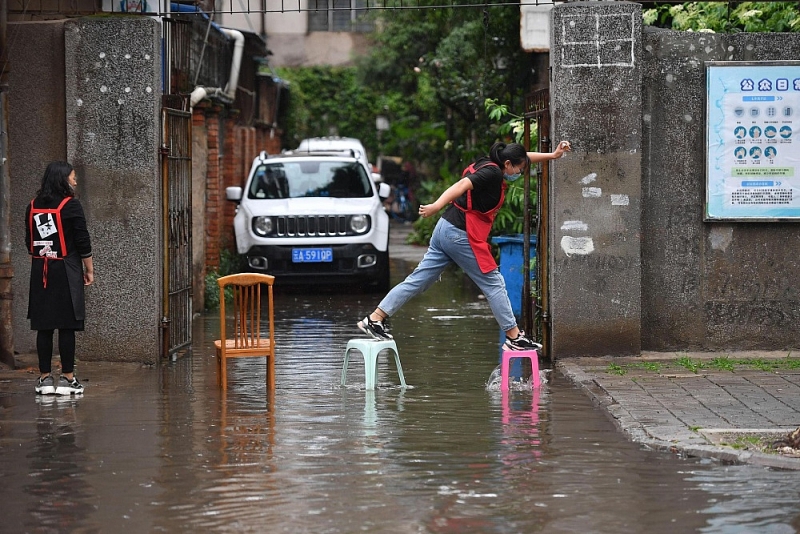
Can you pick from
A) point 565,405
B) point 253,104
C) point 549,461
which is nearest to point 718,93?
point 565,405

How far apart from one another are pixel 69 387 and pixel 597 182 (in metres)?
4.54

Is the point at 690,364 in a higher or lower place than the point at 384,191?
lower

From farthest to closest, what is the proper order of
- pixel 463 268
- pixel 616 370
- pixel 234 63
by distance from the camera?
1. pixel 234 63
2. pixel 616 370
3. pixel 463 268

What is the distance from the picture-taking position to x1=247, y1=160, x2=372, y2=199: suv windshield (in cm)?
1786

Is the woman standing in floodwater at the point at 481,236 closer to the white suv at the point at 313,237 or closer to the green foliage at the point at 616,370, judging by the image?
the green foliage at the point at 616,370

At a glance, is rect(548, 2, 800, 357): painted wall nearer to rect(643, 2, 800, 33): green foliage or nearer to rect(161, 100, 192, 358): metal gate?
rect(643, 2, 800, 33): green foliage

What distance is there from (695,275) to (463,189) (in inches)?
105

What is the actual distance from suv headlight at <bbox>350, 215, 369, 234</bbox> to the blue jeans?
7.46 metres

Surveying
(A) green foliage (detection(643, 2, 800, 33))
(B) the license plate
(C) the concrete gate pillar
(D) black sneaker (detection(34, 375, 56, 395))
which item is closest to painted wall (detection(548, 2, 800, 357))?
(C) the concrete gate pillar

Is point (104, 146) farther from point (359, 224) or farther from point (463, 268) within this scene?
point (359, 224)

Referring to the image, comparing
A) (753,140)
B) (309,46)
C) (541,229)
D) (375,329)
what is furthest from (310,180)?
(309,46)

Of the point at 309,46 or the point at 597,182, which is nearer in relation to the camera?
the point at 597,182

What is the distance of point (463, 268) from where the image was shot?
31.3ft

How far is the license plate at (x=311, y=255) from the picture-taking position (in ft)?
55.8
